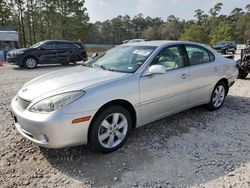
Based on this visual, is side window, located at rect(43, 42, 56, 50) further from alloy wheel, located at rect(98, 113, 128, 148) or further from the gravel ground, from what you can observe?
alloy wheel, located at rect(98, 113, 128, 148)

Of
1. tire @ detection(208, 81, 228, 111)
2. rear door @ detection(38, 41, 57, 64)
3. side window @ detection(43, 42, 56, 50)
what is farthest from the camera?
side window @ detection(43, 42, 56, 50)

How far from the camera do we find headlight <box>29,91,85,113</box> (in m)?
2.85

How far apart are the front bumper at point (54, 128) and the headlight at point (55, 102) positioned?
0.22 ft

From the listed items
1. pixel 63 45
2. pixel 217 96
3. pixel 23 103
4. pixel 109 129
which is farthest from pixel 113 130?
pixel 63 45

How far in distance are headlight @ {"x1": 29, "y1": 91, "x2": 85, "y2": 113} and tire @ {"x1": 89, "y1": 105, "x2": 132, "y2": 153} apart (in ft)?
1.27

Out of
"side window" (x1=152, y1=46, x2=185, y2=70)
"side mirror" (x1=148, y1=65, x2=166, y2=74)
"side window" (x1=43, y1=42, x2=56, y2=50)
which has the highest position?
"side window" (x1=43, y1=42, x2=56, y2=50)

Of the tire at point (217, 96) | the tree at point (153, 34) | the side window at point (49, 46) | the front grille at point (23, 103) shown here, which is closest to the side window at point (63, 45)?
the side window at point (49, 46)

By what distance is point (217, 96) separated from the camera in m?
5.02

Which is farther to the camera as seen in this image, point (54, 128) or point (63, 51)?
point (63, 51)

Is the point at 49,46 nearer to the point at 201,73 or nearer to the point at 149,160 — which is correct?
the point at 201,73

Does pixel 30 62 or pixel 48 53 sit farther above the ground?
pixel 48 53

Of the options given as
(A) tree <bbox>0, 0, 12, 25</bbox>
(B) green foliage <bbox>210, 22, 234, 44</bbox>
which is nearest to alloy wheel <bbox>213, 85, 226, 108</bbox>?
(A) tree <bbox>0, 0, 12, 25</bbox>

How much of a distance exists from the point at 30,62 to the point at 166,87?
33.3 feet

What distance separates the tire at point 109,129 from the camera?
308 centimetres
